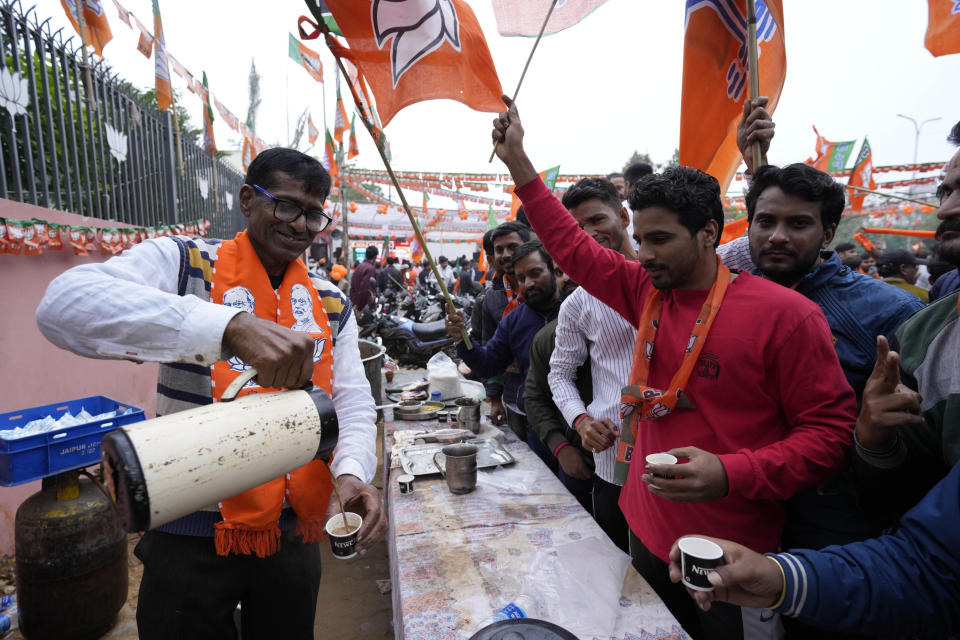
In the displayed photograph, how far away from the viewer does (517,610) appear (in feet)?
4.75

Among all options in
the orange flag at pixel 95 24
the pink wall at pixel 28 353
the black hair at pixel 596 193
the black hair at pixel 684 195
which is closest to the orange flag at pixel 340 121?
the orange flag at pixel 95 24

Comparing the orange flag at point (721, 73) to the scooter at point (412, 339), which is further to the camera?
the scooter at point (412, 339)

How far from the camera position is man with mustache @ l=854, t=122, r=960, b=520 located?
46.8 inches

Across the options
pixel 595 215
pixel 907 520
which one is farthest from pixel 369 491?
pixel 595 215

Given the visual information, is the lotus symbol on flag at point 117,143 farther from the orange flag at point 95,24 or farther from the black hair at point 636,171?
the black hair at point 636,171

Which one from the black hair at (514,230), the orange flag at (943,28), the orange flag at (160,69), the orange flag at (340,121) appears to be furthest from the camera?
the orange flag at (340,121)

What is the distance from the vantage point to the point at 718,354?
1506 mm

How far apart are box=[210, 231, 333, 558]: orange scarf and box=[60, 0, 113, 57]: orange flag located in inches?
180

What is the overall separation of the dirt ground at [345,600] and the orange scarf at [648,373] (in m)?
2.10

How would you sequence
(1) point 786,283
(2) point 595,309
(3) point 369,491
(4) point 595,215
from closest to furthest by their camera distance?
(3) point 369,491, (1) point 786,283, (2) point 595,309, (4) point 595,215

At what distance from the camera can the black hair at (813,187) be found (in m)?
1.74

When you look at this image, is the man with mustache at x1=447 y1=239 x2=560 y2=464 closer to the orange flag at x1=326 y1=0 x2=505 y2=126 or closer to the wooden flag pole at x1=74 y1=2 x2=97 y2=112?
the orange flag at x1=326 y1=0 x2=505 y2=126

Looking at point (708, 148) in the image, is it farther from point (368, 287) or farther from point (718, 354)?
point (368, 287)

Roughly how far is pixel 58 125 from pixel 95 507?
118 inches
